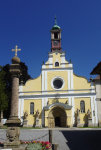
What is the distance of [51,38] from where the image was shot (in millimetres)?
30859

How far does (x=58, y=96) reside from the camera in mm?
25812

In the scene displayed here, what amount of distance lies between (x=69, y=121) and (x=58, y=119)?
2374 mm

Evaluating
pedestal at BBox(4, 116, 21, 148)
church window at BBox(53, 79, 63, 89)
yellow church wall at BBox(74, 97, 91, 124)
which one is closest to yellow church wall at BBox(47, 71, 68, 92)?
church window at BBox(53, 79, 63, 89)

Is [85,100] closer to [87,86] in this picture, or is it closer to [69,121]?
[87,86]

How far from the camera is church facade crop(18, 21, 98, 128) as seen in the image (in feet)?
80.9

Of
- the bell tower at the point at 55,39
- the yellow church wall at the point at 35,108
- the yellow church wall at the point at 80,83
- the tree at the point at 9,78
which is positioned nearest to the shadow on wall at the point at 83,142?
the yellow church wall at the point at 35,108

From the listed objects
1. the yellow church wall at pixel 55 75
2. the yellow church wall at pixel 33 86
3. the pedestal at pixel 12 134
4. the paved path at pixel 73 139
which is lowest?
the paved path at pixel 73 139

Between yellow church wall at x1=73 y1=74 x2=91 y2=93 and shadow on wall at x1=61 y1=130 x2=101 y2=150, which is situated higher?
yellow church wall at x1=73 y1=74 x2=91 y2=93

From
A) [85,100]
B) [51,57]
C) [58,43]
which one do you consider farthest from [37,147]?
[58,43]

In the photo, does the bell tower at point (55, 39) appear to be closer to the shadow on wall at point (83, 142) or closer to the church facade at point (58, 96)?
the church facade at point (58, 96)

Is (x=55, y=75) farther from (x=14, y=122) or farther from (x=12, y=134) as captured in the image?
(x=12, y=134)

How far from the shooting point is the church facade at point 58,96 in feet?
80.9

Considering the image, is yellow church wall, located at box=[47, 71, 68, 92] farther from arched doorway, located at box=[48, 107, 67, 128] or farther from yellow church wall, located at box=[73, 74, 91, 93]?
arched doorway, located at box=[48, 107, 67, 128]

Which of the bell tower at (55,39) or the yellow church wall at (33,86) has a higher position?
the bell tower at (55,39)
